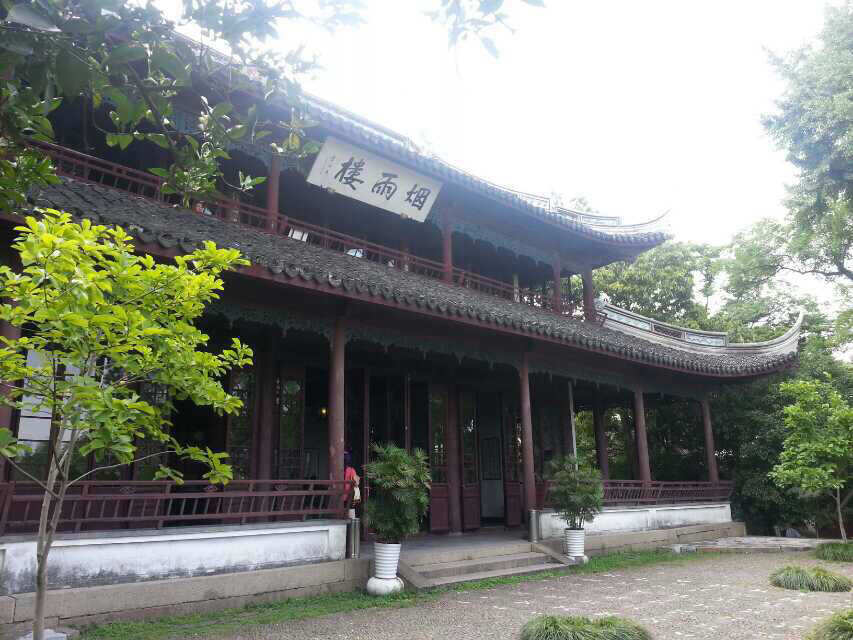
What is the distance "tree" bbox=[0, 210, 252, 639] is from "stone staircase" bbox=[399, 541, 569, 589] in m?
4.11

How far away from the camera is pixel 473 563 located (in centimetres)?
738

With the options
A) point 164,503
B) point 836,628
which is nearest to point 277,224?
point 164,503

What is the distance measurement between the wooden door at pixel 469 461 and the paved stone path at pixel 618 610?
2.67 metres

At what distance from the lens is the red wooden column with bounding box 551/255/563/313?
39.6 ft

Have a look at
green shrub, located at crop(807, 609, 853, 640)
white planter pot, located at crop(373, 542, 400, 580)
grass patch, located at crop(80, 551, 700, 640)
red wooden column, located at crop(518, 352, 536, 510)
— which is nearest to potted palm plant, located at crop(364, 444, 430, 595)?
white planter pot, located at crop(373, 542, 400, 580)

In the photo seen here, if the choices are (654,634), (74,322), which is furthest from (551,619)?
(74,322)

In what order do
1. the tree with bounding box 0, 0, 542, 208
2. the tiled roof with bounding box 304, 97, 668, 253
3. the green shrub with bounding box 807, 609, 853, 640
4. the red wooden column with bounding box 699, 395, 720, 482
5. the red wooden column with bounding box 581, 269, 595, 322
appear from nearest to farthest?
the tree with bounding box 0, 0, 542, 208 < the green shrub with bounding box 807, 609, 853, 640 < the tiled roof with bounding box 304, 97, 668, 253 < the red wooden column with bounding box 699, 395, 720, 482 < the red wooden column with bounding box 581, 269, 595, 322

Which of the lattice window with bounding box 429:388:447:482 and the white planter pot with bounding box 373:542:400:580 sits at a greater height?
the lattice window with bounding box 429:388:447:482

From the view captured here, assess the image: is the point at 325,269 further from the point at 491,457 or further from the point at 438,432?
the point at 491,457

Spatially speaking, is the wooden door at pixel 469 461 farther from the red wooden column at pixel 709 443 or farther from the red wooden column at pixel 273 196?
the red wooden column at pixel 709 443

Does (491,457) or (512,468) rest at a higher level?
(491,457)

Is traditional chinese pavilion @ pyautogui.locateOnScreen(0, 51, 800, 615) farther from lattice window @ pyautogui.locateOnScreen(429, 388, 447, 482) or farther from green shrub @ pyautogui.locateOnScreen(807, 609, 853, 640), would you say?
green shrub @ pyautogui.locateOnScreen(807, 609, 853, 640)

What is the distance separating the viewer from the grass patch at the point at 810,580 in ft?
21.7

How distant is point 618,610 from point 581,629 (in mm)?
1707
